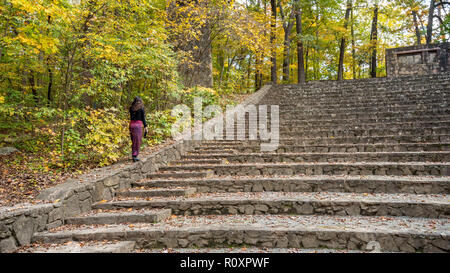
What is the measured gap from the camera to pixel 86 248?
3275mm

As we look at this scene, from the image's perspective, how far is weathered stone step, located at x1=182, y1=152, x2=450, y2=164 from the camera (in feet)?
17.3

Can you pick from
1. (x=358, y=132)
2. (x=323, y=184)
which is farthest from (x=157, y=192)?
(x=358, y=132)

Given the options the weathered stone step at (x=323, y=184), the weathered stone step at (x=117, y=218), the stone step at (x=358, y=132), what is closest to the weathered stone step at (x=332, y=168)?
the weathered stone step at (x=323, y=184)

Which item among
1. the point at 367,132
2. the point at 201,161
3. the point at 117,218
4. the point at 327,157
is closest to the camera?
the point at 117,218

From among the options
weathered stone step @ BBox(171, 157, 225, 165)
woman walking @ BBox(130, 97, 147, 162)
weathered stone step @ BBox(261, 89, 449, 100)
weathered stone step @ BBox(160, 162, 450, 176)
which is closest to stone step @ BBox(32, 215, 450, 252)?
weathered stone step @ BBox(160, 162, 450, 176)

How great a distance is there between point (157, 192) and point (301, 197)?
2.54m

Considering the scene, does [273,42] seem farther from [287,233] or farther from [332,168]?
[287,233]

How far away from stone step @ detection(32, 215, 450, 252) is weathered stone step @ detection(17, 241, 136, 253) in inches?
4.7

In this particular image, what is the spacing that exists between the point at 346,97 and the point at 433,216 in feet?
25.8

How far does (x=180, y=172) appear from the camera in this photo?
19.1 ft

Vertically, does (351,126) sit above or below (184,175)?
above

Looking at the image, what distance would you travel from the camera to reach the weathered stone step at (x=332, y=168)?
15.7 ft

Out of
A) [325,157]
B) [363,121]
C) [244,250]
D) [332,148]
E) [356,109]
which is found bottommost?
[244,250]

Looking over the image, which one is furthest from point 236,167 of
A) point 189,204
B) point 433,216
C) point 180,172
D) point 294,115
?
point 294,115
